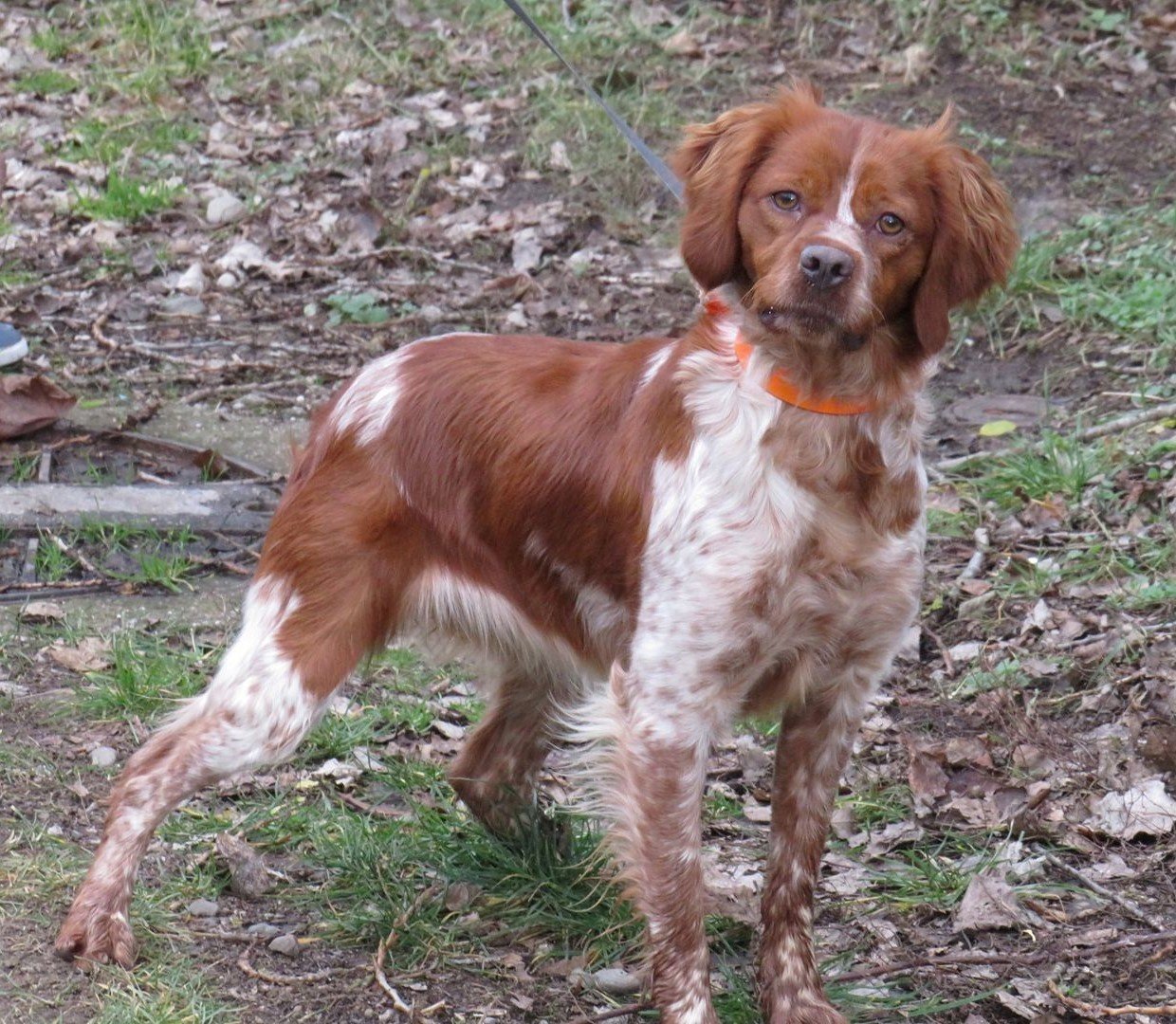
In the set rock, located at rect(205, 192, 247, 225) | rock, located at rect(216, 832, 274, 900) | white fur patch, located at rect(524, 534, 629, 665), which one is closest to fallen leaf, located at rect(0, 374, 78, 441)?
rock, located at rect(205, 192, 247, 225)

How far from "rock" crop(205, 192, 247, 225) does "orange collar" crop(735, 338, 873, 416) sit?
15.5 ft

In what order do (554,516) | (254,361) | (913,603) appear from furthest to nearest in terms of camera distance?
(254,361), (554,516), (913,603)

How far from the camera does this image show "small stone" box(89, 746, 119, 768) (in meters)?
3.86

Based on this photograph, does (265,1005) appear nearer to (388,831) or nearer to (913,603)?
(388,831)

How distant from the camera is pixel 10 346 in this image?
5.63 m

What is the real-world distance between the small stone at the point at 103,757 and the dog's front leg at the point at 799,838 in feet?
5.34

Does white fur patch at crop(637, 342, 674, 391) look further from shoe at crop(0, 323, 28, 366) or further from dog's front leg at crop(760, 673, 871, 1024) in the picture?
shoe at crop(0, 323, 28, 366)

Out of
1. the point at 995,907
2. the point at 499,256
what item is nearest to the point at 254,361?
the point at 499,256

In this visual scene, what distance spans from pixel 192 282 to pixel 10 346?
3.71 feet

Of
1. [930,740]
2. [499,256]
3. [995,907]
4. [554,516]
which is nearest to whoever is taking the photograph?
[554,516]

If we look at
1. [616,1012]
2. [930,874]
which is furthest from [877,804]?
[616,1012]

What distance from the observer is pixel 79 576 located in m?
4.67

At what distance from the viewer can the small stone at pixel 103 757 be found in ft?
12.7

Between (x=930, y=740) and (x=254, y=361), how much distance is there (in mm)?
3039
